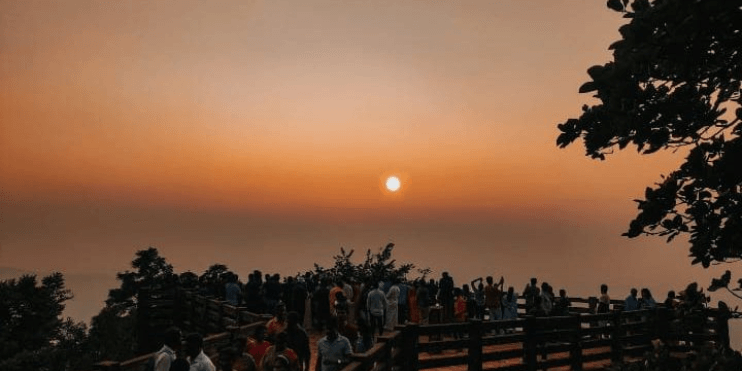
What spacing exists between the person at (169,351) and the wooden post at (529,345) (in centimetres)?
763

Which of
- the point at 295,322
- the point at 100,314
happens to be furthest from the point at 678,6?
the point at 100,314

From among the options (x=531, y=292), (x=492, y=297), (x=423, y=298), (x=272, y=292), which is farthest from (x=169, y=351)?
(x=531, y=292)

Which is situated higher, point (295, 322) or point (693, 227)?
point (693, 227)

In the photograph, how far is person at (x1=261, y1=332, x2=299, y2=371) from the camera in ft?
27.7

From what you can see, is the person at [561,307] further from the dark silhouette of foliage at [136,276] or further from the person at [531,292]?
the dark silhouette of foliage at [136,276]

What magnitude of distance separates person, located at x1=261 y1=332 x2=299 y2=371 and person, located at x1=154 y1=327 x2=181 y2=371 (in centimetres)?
140

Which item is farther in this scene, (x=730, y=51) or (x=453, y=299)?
(x=453, y=299)

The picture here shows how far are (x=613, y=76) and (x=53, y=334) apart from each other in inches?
1867

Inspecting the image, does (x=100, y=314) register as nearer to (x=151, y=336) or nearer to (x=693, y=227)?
(x=151, y=336)

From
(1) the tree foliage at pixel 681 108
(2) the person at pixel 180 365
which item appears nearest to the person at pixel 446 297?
(2) the person at pixel 180 365

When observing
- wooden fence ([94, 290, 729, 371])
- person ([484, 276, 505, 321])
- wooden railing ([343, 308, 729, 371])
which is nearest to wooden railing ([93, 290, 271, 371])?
wooden fence ([94, 290, 729, 371])

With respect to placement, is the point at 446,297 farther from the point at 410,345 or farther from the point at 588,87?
the point at 588,87

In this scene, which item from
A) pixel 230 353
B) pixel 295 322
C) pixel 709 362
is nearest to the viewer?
pixel 709 362

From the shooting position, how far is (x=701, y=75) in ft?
13.9
